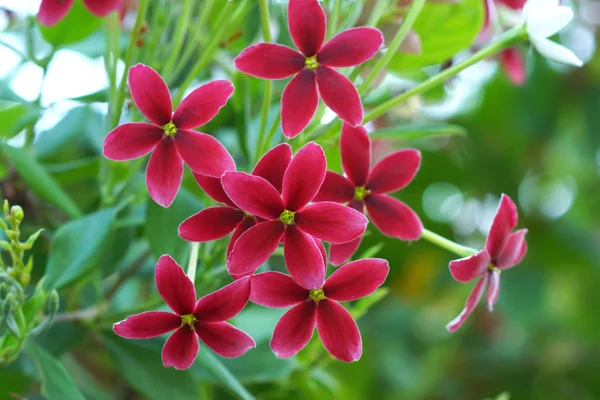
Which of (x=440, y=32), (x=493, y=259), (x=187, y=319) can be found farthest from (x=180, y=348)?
(x=440, y=32)

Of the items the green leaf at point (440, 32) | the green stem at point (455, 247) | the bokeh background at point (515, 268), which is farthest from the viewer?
the bokeh background at point (515, 268)

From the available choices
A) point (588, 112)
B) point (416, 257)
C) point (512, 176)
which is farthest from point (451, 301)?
point (588, 112)

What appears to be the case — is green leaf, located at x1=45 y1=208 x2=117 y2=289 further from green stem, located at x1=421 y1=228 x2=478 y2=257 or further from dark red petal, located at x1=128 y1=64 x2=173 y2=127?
green stem, located at x1=421 y1=228 x2=478 y2=257

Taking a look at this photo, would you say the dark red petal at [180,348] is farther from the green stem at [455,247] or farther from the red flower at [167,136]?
the green stem at [455,247]

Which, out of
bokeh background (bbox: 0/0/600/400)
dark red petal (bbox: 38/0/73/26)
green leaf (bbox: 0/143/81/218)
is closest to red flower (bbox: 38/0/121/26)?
dark red petal (bbox: 38/0/73/26)

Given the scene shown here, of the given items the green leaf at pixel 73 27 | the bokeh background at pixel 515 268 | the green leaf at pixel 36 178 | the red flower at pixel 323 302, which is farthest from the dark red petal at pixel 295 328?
the bokeh background at pixel 515 268

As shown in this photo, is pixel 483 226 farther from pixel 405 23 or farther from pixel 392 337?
pixel 405 23

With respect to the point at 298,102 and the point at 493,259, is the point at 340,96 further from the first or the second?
the point at 493,259
